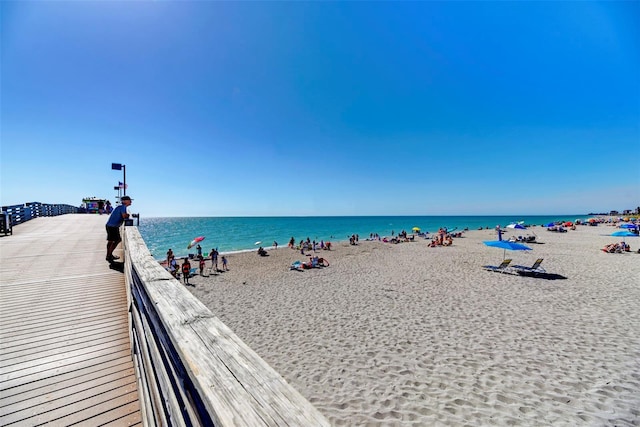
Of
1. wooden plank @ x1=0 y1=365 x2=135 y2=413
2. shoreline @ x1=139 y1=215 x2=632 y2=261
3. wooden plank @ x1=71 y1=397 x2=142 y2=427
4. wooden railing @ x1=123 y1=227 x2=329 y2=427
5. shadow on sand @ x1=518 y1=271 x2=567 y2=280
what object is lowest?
shoreline @ x1=139 y1=215 x2=632 y2=261

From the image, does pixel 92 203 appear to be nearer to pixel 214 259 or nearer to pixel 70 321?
pixel 214 259

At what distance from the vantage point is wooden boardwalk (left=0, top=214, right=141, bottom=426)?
7.36ft

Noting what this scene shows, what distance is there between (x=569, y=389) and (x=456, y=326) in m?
2.95

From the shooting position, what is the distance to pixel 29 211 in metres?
15.7

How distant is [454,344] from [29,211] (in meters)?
23.6

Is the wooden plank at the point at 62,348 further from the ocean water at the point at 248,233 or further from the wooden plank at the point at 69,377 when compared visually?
the ocean water at the point at 248,233

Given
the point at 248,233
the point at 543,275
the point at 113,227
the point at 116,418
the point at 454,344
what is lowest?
the point at 248,233

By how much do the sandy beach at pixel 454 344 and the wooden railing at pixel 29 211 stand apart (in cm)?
947

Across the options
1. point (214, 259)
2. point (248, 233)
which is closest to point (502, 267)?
point (214, 259)

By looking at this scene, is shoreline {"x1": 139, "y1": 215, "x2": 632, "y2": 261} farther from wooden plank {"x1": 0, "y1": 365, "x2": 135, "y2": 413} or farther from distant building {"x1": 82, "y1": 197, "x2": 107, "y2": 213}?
wooden plank {"x1": 0, "y1": 365, "x2": 135, "y2": 413}

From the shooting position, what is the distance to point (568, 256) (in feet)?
63.2

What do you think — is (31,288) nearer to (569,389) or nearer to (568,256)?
(569,389)

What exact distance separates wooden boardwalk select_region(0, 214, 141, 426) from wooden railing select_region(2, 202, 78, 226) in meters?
9.65

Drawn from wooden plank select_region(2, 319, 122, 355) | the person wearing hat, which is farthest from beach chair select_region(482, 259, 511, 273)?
the person wearing hat
